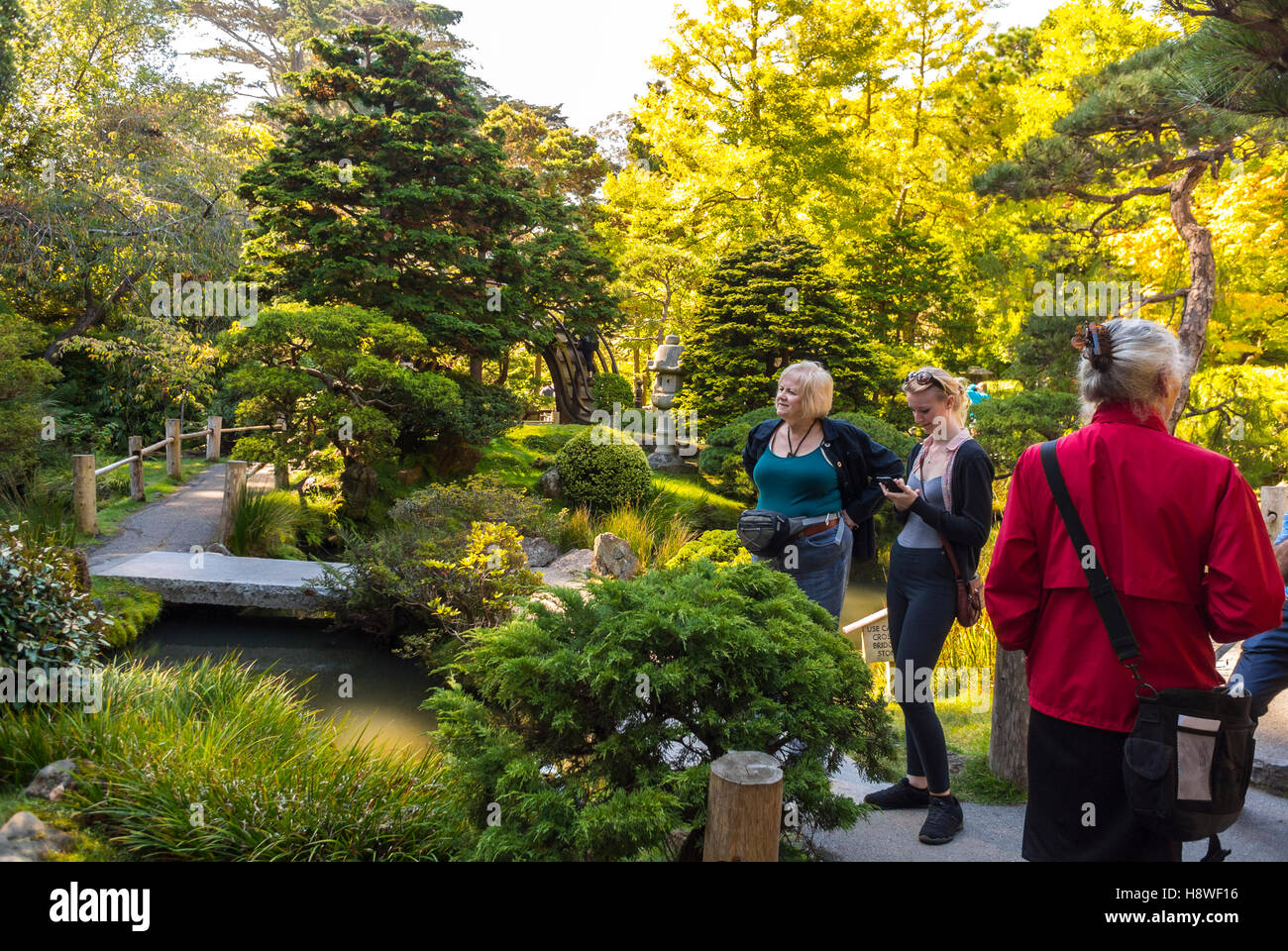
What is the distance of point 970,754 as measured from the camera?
4457mm

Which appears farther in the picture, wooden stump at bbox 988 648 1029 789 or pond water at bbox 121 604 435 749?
pond water at bbox 121 604 435 749

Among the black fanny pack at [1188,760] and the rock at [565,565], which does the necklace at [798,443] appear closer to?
the black fanny pack at [1188,760]

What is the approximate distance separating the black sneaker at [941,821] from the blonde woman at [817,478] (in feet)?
2.82

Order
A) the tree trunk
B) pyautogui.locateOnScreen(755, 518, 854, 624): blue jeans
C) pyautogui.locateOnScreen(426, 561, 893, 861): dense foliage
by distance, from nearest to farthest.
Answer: pyautogui.locateOnScreen(426, 561, 893, 861): dense foliage → pyautogui.locateOnScreen(755, 518, 854, 624): blue jeans → the tree trunk

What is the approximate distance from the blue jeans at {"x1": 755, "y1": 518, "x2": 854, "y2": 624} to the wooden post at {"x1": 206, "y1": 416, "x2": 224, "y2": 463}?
1294cm

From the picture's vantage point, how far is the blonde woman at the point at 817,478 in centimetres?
376

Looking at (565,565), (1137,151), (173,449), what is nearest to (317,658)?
(565,565)

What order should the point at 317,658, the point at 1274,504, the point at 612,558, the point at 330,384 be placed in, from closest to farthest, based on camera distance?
the point at 317,658 → the point at 612,558 → the point at 1274,504 → the point at 330,384

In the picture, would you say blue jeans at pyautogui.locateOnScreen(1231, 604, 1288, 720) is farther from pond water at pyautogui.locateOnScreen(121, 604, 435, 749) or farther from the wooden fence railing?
the wooden fence railing

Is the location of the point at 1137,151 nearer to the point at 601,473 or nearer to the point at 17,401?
the point at 601,473

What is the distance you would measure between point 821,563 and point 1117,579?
1844 millimetres

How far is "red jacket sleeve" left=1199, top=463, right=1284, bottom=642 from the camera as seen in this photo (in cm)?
187

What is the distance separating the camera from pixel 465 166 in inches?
504

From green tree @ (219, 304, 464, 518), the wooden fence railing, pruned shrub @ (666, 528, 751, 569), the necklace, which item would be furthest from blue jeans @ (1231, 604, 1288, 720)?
the wooden fence railing
